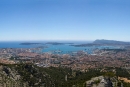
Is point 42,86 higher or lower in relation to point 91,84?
lower

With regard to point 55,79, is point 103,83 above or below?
above

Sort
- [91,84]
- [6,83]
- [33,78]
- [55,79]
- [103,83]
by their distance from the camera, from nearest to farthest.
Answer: [103,83]
[91,84]
[6,83]
[33,78]
[55,79]

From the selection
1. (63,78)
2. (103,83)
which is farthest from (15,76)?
(103,83)

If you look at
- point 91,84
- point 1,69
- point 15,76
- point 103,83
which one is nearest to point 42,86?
point 15,76

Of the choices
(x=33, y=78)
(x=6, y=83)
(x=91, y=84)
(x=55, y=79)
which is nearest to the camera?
(x=91, y=84)

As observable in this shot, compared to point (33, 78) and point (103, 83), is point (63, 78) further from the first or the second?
point (103, 83)

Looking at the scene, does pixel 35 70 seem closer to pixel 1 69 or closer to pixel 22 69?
pixel 22 69

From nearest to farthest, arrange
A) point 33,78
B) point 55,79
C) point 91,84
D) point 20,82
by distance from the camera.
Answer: point 91,84, point 20,82, point 33,78, point 55,79

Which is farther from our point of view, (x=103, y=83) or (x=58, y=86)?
(x=58, y=86)

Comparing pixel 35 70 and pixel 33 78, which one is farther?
pixel 35 70
